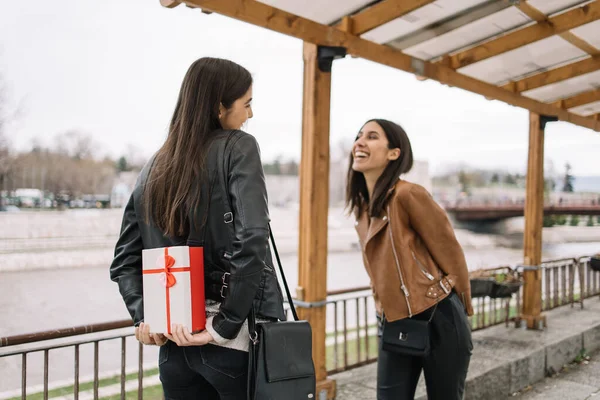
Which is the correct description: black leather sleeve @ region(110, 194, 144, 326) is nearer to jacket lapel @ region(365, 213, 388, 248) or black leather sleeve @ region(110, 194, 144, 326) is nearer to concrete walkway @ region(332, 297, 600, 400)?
jacket lapel @ region(365, 213, 388, 248)

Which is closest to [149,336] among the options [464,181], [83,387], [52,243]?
[52,243]

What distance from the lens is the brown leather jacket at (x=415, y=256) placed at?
6.02 feet

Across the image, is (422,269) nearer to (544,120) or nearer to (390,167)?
(390,167)

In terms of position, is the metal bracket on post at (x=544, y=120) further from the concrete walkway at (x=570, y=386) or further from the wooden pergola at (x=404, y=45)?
the concrete walkway at (x=570, y=386)

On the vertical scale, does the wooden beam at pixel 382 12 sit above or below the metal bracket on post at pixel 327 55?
above

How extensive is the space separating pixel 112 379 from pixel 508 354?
2.78 meters

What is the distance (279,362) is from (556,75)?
380cm

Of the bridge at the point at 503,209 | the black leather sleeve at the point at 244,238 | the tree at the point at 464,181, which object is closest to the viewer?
the black leather sleeve at the point at 244,238

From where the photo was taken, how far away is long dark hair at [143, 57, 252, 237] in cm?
115

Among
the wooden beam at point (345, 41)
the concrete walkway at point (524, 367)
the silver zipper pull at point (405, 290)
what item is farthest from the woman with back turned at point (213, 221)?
the concrete walkway at point (524, 367)

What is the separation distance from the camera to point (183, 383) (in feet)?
3.93

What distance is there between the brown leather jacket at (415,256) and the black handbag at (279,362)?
767 mm

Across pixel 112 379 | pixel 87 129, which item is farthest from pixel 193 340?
pixel 112 379

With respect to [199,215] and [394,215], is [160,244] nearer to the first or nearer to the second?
[199,215]
